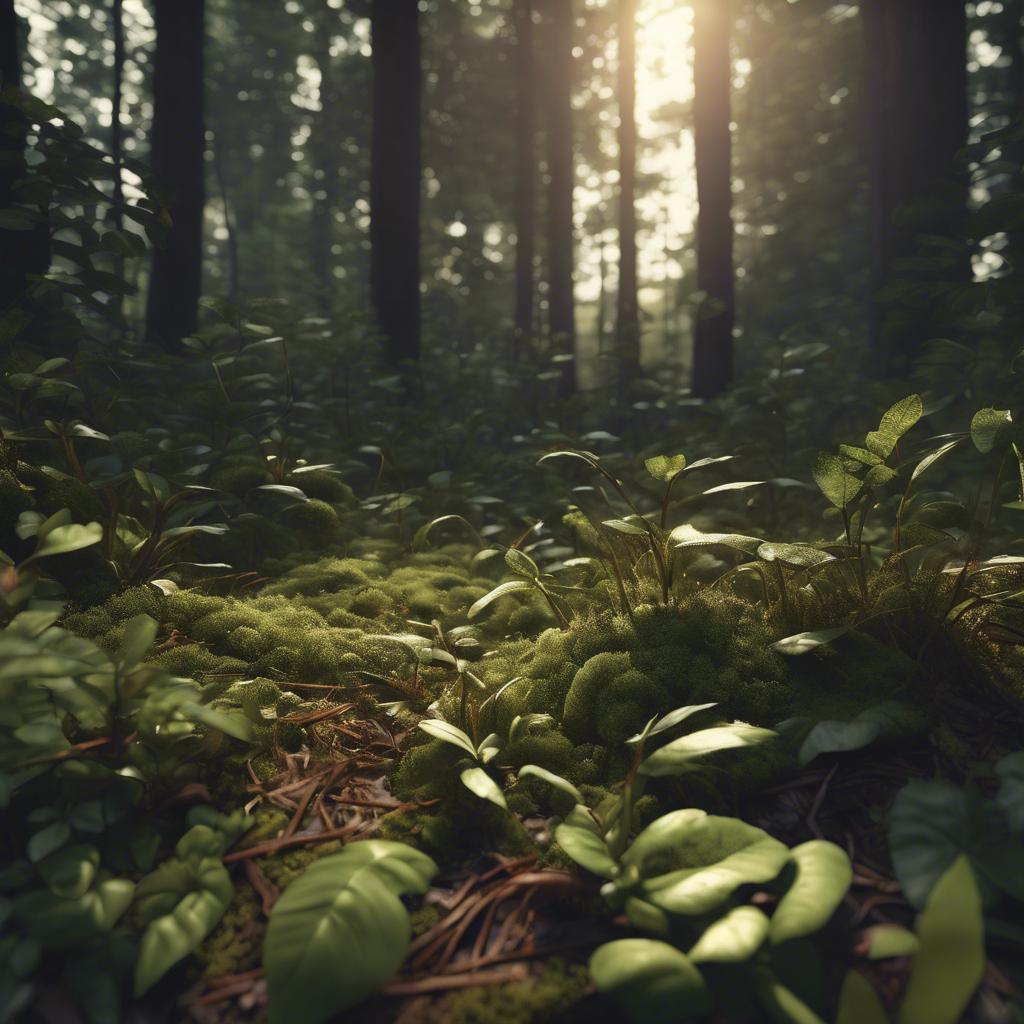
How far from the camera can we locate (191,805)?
155 cm

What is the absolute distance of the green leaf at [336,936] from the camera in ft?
3.56

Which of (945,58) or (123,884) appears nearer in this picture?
(123,884)

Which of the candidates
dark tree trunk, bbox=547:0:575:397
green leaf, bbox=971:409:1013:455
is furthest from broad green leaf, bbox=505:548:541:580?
dark tree trunk, bbox=547:0:575:397

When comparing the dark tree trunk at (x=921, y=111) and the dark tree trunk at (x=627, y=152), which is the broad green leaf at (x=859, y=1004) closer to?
the dark tree trunk at (x=921, y=111)

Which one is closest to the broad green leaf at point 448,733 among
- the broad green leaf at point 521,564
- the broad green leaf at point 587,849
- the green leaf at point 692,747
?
the broad green leaf at point 587,849

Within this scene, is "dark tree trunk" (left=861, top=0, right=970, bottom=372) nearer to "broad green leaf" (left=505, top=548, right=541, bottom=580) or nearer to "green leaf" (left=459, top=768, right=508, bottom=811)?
"broad green leaf" (left=505, top=548, right=541, bottom=580)

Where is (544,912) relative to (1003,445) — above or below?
below

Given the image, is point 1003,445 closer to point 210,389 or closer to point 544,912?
point 544,912

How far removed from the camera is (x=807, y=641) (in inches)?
70.6

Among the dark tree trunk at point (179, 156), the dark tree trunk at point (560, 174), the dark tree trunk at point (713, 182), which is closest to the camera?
the dark tree trunk at point (179, 156)

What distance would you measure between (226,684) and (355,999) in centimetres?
109

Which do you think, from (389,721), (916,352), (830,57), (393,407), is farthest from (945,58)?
(830,57)

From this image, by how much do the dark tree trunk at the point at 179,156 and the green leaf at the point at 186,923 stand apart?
231 inches

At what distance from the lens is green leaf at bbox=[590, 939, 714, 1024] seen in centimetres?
105
